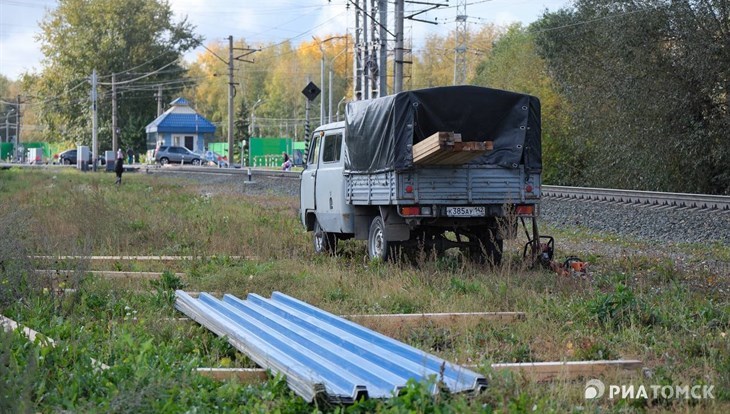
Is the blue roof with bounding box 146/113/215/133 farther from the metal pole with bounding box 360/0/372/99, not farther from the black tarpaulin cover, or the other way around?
the black tarpaulin cover

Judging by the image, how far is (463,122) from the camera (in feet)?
44.7

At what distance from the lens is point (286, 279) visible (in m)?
12.0

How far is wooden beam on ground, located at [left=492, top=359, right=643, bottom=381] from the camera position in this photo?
6.42 metres

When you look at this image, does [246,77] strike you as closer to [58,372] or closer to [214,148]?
[214,148]

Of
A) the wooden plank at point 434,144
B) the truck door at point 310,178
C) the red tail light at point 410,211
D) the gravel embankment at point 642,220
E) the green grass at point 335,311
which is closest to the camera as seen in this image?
the green grass at point 335,311

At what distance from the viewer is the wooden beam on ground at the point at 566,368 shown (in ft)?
21.1

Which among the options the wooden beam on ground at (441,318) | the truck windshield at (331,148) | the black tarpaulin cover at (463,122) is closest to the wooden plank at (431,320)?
the wooden beam on ground at (441,318)

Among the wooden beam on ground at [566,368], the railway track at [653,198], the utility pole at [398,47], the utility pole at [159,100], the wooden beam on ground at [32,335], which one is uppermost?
the utility pole at [159,100]

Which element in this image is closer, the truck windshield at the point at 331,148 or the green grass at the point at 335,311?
the green grass at the point at 335,311

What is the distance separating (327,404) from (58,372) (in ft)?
6.35

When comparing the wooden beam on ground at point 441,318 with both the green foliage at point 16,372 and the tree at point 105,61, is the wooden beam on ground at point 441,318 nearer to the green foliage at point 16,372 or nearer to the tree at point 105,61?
the green foliage at point 16,372

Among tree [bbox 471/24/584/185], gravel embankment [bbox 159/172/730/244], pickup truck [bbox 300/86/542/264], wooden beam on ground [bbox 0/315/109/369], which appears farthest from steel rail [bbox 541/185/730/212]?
wooden beam on ground [bbox 0/315/109/369]

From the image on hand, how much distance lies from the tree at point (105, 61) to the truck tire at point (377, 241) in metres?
77.4

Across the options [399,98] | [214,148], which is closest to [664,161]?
[399,98]
